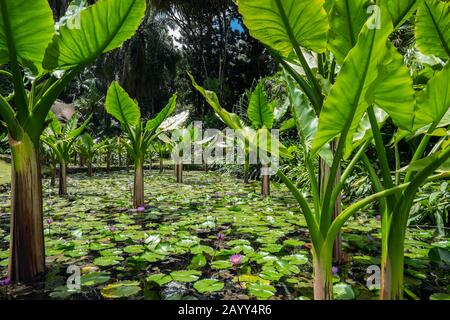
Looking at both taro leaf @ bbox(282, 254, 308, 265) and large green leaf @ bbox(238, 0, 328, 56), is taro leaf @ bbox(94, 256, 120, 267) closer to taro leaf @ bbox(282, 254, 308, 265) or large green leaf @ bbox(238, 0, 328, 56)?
taro leaf @ bbox(282, 254, 308, 265)

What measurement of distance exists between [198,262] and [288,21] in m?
1.02

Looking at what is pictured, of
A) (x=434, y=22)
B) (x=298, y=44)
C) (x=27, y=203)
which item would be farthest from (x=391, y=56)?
(x=27, y=203)

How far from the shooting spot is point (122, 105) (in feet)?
8.29

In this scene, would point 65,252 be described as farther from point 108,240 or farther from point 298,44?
point 298,44

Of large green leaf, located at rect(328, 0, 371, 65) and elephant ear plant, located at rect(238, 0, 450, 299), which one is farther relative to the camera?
large green leaf, located at rect(328, 0, 371, 65)

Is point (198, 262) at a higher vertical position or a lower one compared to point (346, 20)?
lower

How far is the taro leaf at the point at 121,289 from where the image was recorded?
107 cm

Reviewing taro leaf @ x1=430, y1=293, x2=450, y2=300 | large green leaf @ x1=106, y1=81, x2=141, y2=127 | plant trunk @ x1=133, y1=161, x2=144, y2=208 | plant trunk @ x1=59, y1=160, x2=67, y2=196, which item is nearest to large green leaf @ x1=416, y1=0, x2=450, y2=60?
taro leaf @ x1=430, y1=293, x2=450, y2=300

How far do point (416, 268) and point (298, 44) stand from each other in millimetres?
1047

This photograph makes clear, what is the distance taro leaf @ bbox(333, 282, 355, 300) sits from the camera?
1.05 meters

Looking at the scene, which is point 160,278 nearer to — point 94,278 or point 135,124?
point 94,278

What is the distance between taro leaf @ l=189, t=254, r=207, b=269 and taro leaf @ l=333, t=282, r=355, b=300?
554 mm

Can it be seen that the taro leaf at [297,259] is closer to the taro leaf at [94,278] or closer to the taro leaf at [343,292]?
the taro leaf at [343,292]

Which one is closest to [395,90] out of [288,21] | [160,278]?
[288,21]
